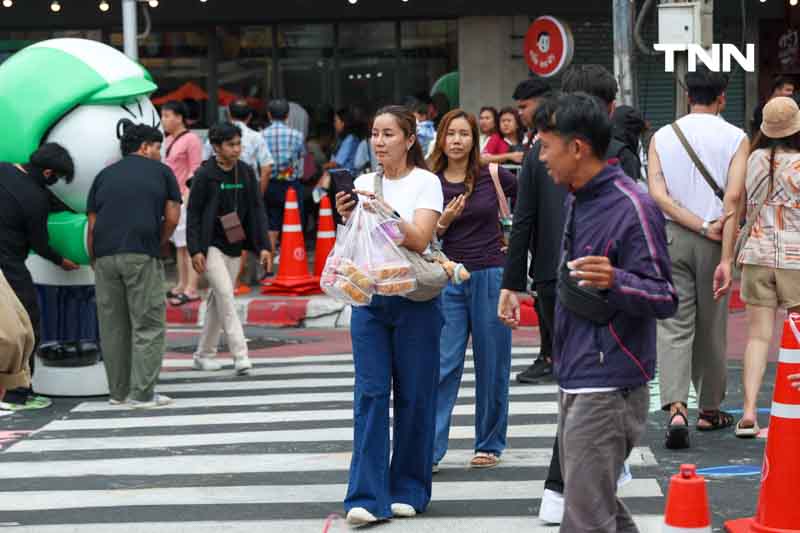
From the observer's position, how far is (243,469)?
27.3ft

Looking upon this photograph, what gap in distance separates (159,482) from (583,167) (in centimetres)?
379

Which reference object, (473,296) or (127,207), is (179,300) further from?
(473,296)

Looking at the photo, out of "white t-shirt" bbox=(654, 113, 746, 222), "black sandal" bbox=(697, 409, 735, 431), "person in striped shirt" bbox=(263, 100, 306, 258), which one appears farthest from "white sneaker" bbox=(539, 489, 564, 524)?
"person in striped shirt" bbox=(263, 100, 306, 258)

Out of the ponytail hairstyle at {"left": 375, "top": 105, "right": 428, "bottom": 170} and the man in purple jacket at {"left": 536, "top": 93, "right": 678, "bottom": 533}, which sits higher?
the ponytail hairstyle at {"left": 375, "top": 105, "right": 428, "bottom": 170}

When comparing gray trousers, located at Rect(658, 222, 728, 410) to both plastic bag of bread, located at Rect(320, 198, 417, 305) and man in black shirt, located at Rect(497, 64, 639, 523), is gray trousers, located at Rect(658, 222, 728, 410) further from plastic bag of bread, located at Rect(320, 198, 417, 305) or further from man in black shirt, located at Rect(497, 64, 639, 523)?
plastic bag of bread, located at Rect(320, 198, 417, 305)

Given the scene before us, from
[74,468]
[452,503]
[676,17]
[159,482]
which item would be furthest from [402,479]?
[676,17]

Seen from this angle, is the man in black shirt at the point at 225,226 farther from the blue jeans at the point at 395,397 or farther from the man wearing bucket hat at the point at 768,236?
the blue jeans at the point at 395,397

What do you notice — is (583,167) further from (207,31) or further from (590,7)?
(207,31)

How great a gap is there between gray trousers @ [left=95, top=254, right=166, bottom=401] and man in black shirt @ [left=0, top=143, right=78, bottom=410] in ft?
1.66

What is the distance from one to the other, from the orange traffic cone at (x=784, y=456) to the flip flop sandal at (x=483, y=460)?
1962mm

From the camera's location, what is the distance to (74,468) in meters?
8.48

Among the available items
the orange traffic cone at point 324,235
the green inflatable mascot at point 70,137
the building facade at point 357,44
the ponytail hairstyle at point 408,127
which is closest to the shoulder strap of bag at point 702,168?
the ponytail hairstyle at point 408,127

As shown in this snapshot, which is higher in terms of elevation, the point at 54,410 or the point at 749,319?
the point at 749,319

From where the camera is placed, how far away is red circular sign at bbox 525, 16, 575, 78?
1750cm
